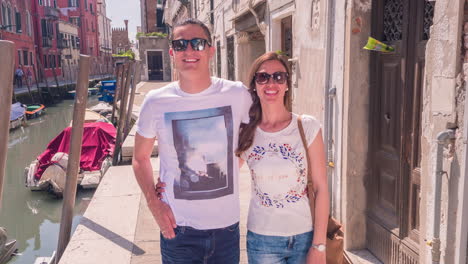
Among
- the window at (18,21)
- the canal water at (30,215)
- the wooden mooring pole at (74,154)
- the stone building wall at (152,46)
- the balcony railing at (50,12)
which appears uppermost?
the balcony railing at (50,12)

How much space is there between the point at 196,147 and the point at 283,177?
15.6 inches

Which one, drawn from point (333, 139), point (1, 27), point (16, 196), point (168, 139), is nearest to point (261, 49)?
point (333, 139)

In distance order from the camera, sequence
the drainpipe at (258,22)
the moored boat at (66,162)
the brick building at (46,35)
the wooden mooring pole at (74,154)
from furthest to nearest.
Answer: the brick building at (46,35) < the moored boat at (66,162) < the drainpipe at (258,22) < the wooden mooring pole at (74,154)

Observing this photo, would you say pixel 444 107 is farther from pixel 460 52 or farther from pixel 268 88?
pixel 268 88

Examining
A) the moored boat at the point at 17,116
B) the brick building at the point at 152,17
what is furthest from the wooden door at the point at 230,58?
the brick building at the point at 152,17

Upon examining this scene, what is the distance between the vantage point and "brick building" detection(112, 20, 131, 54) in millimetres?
69875

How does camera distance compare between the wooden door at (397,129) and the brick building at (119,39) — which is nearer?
the wooden door at (397,129)

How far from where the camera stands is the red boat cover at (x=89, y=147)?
29.5 feet

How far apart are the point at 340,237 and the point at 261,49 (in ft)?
23.0

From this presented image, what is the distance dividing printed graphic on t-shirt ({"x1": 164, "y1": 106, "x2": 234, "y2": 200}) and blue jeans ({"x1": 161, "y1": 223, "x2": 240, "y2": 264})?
0.16 meters

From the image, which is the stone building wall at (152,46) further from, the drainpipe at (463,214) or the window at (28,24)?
the drainpipe at (463,214)

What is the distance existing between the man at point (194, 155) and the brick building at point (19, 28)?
27.3 meters

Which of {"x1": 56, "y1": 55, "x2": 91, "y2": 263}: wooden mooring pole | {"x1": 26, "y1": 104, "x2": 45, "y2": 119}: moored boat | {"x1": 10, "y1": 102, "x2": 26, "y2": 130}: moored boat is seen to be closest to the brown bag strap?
{"x1": 56, "y1": 55, "x2": 91, "y2": 263}: wooden mooring pole

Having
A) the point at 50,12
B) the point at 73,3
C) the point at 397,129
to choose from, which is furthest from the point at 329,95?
the point at 73,3
